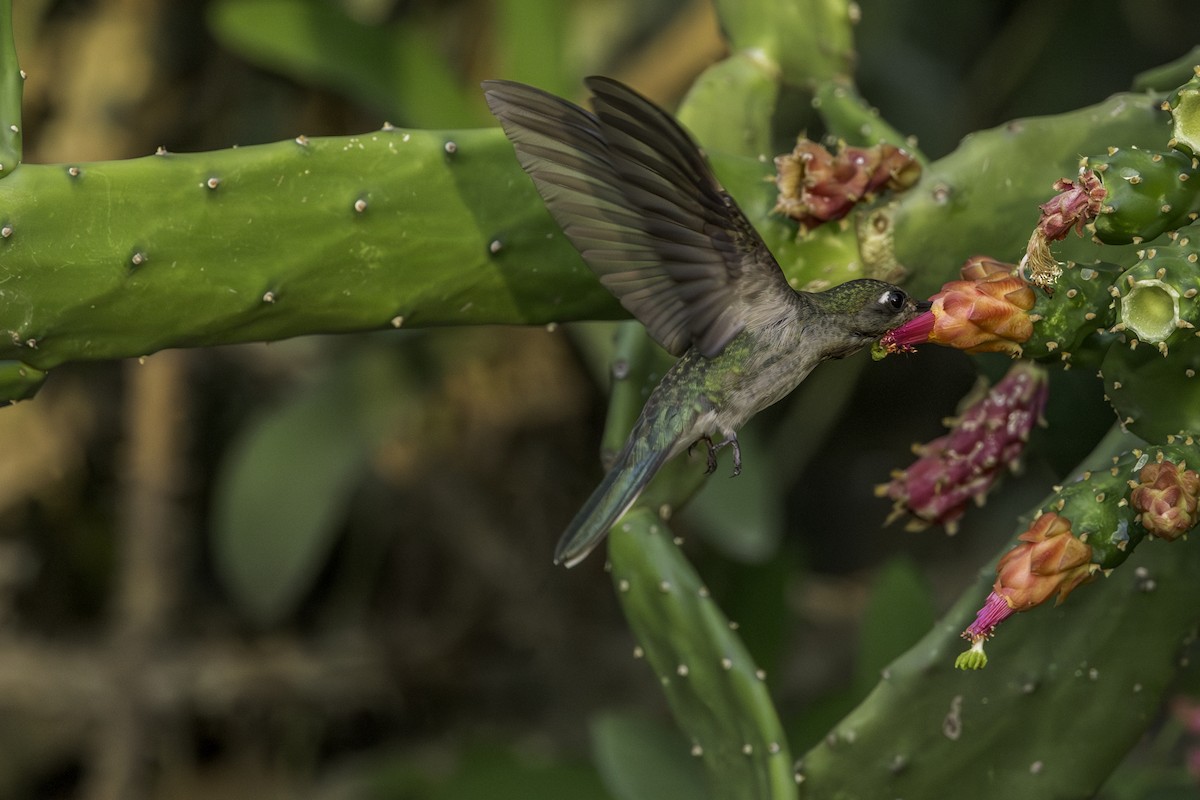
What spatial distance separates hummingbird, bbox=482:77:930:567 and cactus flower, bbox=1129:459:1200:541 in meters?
0.22

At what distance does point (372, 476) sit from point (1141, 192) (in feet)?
7.04

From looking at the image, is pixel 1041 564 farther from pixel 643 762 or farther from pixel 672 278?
pixel 643 762

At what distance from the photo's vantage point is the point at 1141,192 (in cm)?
101

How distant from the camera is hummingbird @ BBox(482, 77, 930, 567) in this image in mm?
1014

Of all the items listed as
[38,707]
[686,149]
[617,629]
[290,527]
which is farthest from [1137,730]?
[38,707]

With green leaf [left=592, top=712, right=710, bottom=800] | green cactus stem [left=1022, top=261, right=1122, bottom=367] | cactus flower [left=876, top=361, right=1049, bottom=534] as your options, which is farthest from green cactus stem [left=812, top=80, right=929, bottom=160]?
green leaf [left=592, top=712, right=710, bottom=800]

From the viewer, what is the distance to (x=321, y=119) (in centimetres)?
297

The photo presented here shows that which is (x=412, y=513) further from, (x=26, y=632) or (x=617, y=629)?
(x=26, y=632)

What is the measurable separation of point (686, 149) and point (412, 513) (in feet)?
6.86

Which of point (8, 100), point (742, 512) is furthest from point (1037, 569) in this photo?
point (742, 512)

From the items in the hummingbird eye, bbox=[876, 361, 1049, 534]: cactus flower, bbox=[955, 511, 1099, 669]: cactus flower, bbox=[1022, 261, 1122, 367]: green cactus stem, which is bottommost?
bbox=[876, 361, 1049, 534]: cactus flower

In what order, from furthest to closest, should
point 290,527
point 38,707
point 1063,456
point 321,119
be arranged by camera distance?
point 321,119 → point 38,707 → point 290,527 → point 1063,456

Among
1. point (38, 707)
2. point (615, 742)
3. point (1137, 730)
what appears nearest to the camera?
point (1137, 730)

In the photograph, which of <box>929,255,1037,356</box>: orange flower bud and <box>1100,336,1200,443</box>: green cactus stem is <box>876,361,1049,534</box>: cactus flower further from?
<box>929,255,1037,356</box>: orange flower bud
